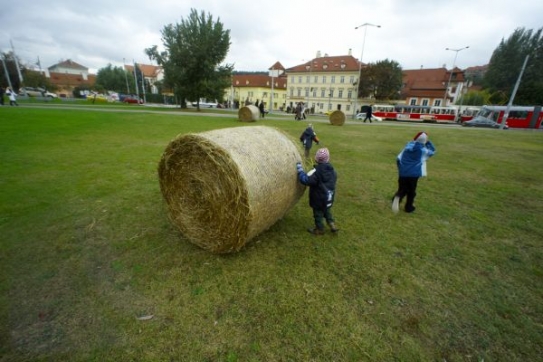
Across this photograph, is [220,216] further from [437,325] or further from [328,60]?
[328,60]

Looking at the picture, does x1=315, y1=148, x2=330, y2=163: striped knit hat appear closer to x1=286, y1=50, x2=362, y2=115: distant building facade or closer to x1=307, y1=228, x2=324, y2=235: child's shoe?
x1=307, y1=228, x2=324, y2=235: child's shoe

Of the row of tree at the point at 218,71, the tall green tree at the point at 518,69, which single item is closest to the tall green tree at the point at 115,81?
the row of tree at the point at 218,71

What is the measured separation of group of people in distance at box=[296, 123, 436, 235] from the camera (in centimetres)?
434

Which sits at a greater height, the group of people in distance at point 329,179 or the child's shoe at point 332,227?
the group of people in distance at point 329,179

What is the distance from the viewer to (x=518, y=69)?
186 feet

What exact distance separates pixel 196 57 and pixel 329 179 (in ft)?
118

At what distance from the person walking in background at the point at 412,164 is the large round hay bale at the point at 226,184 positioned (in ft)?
9.19

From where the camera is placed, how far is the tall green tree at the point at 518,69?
5347 cm

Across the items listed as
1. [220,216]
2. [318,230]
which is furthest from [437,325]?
[220,216]

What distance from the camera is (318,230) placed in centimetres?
470

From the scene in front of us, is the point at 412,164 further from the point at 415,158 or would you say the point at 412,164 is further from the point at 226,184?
the point at 226,184

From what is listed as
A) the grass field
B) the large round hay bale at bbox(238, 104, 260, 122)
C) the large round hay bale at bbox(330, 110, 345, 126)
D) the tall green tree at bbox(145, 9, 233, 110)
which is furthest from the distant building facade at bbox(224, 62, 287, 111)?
the grass field

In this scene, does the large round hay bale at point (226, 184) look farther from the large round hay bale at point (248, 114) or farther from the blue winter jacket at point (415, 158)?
the large round hay bale at point (248, 114)

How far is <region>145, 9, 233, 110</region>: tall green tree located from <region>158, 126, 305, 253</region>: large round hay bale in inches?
1366
